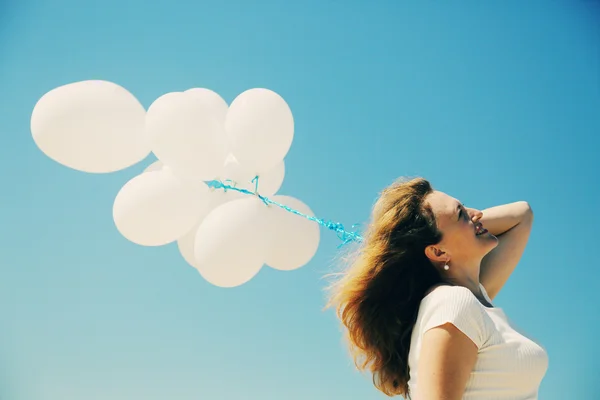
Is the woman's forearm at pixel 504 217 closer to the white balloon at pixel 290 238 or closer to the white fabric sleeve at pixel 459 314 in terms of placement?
the white fabric sleeve at pixel 459 314

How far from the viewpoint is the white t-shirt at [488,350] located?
4.90 feet

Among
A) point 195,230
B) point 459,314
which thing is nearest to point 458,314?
point 459,314

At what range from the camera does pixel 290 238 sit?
10.7ft

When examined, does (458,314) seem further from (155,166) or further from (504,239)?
(155,166)

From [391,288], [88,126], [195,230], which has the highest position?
[88,126]

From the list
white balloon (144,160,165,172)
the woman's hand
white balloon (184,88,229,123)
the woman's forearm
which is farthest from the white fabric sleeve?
white balloon (144,160,165,172)

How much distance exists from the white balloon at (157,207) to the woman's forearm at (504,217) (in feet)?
5.65

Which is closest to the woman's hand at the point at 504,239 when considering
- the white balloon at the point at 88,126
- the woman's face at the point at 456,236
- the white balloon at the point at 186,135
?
the woman's face at the point at 456,236

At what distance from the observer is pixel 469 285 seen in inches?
75.0

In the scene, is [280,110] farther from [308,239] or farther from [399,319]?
[399,319]

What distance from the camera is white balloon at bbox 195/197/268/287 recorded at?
303 cm

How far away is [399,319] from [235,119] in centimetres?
176

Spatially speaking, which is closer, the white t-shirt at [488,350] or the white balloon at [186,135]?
the white t-shirt at [488,350]

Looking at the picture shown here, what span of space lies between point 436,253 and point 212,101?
2.03m
